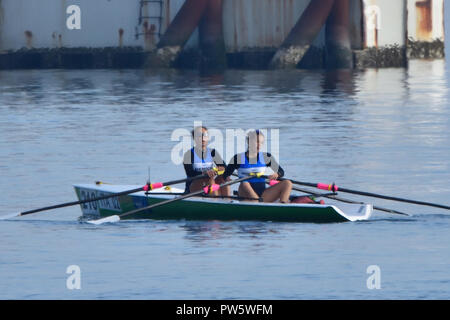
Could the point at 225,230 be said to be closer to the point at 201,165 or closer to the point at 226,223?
the point at 226,223

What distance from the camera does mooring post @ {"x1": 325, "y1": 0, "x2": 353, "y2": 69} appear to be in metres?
59.2

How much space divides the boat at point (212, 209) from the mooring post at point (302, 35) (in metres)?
35.7

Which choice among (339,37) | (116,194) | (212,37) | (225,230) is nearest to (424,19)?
(339,37)

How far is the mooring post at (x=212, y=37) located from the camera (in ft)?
203

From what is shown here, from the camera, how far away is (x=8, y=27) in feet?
221

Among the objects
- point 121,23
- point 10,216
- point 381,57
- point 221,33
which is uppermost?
point 121,23

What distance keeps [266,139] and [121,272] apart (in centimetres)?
1664

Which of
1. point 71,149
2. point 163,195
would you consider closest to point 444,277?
point 163,195

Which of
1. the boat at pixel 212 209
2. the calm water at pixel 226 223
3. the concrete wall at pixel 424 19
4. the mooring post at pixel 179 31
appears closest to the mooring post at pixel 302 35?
the calm water at pixel 226 223

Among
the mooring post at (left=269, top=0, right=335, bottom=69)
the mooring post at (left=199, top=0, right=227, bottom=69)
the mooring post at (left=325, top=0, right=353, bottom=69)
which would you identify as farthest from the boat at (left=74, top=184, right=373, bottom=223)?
the mooring post at (left=199, top=0, right=227, bottom=69)

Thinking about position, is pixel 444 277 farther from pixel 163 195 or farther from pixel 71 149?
pixel 71 149

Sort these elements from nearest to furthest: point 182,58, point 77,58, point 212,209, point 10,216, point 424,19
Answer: point 212,209, point 10,216, point 182,58, point 424,19, point 77,58

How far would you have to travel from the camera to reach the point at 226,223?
22328mm

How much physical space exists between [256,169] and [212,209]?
3.71ft
